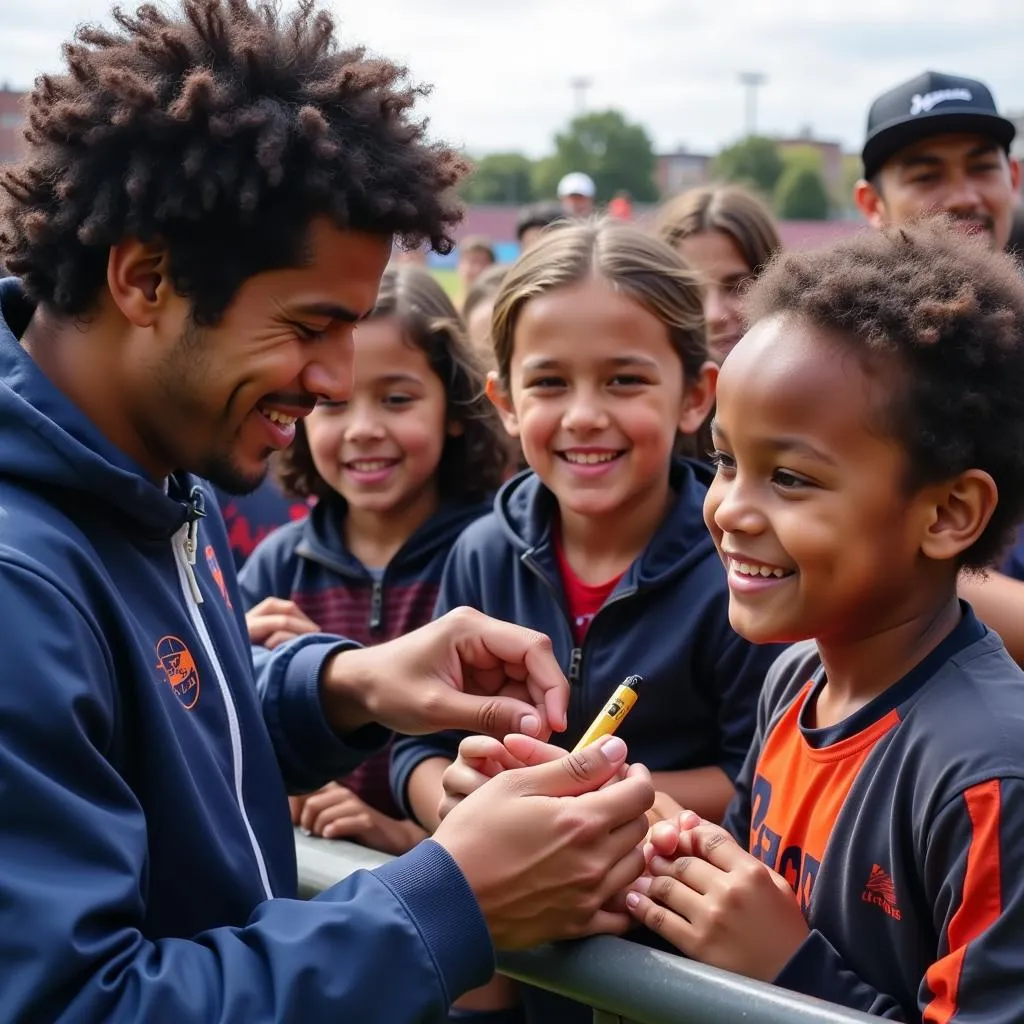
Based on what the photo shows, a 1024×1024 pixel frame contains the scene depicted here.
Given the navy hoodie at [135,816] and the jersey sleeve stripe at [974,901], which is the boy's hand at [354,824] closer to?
the navy hoodie at [135,816]

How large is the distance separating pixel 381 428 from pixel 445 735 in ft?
3.07

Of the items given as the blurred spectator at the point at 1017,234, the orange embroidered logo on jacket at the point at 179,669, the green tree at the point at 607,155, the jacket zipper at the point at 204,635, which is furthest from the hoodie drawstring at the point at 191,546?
the green tree at the point at 607,155

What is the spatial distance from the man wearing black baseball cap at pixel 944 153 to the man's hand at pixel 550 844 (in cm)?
283

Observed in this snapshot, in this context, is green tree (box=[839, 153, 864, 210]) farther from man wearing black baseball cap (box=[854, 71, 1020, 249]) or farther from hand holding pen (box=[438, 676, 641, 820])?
hand holding pen (box=[438, 676, 641, 820])

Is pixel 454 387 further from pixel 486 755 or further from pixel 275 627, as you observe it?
pixel 486 755

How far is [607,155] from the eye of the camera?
91.2 meters

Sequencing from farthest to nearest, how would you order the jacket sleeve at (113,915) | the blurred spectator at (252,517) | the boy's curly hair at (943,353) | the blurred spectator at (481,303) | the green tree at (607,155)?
the green tree at (607,155) → the blurred spectator at (481,303) → the blurred spectator at (252,517) → the boy's curly hair at (943,353) → the jacket sleeve at (113,915)

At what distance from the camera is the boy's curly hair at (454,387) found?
346 centimetres

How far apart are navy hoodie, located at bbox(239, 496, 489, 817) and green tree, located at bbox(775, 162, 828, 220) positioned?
70.1m

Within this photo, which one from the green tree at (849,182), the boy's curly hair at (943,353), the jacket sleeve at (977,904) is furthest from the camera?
the green tree at (849,182)

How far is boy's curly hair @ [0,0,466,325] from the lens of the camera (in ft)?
5.96

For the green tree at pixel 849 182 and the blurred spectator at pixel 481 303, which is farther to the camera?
the green tree at pixel 849 182

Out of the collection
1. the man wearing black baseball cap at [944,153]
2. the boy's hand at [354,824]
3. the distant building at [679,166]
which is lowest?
the boy's hand at [354,824]

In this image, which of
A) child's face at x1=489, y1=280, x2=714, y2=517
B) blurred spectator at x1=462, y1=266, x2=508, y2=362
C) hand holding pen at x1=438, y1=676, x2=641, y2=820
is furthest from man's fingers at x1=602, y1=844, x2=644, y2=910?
blurred spectator at x1=462, y1=266, x2=508, y2=362
